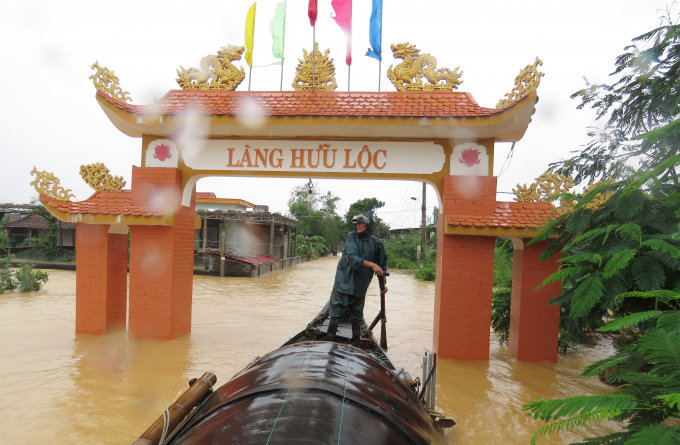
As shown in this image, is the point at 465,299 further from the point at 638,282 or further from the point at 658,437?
the point at 658,437

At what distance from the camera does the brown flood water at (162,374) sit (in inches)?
156

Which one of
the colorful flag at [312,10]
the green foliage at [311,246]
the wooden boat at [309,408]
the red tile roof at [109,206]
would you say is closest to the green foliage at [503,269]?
the colorful flag at [312,10]

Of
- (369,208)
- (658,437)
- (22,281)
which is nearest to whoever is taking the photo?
(658,437)

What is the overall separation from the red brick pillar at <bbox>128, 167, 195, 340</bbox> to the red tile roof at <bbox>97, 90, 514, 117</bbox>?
117 cm

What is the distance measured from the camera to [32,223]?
24.0 m

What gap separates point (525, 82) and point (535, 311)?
11.8ft

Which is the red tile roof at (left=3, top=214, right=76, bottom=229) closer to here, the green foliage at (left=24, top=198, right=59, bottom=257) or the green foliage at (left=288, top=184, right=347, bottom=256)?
the green foliage at (left=24, top=198, right=59, bottom=257)

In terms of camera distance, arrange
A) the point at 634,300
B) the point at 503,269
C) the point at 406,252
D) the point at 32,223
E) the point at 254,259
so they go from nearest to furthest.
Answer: the point at 634,300
the point at 503,269
the point at 254,259
the point at 32,223
the point at 406,252

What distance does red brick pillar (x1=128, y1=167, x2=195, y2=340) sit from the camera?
6738 millimetres

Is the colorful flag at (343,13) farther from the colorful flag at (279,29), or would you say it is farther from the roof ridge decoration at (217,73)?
the roof ridge decoration at (217,73)

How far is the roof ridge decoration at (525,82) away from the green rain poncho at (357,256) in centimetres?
311

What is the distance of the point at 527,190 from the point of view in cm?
627

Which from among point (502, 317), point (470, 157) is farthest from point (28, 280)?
point (502, 317)

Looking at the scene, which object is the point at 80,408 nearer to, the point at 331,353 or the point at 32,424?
the point at 32,424
